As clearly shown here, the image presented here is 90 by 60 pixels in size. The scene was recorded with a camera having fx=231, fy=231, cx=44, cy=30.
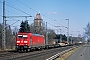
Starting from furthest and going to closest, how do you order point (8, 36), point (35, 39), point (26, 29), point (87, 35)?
point (87, 35) → point (26, 29) → point (8, 36) → point (35, 39)

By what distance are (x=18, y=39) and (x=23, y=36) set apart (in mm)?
1068

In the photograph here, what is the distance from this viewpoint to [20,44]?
137 ft

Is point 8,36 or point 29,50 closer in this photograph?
point 29,50

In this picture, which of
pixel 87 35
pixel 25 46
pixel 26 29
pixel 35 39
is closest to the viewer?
pixel 25 46

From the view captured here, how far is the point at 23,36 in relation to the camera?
42594mm

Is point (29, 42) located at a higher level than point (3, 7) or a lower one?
lower

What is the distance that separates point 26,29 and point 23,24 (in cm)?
226

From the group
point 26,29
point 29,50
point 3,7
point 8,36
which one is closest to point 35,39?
point 29,50

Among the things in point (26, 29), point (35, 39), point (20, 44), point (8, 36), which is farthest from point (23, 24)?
point (20, 44)

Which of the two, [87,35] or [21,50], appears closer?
[21,50]

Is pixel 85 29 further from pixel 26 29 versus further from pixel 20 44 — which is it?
pixel 20 44

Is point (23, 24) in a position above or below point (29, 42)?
above

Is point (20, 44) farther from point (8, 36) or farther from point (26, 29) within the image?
point (26, 29)

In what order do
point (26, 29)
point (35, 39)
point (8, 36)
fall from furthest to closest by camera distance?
point (26, 29), point (8, 36), point (35, 39)
